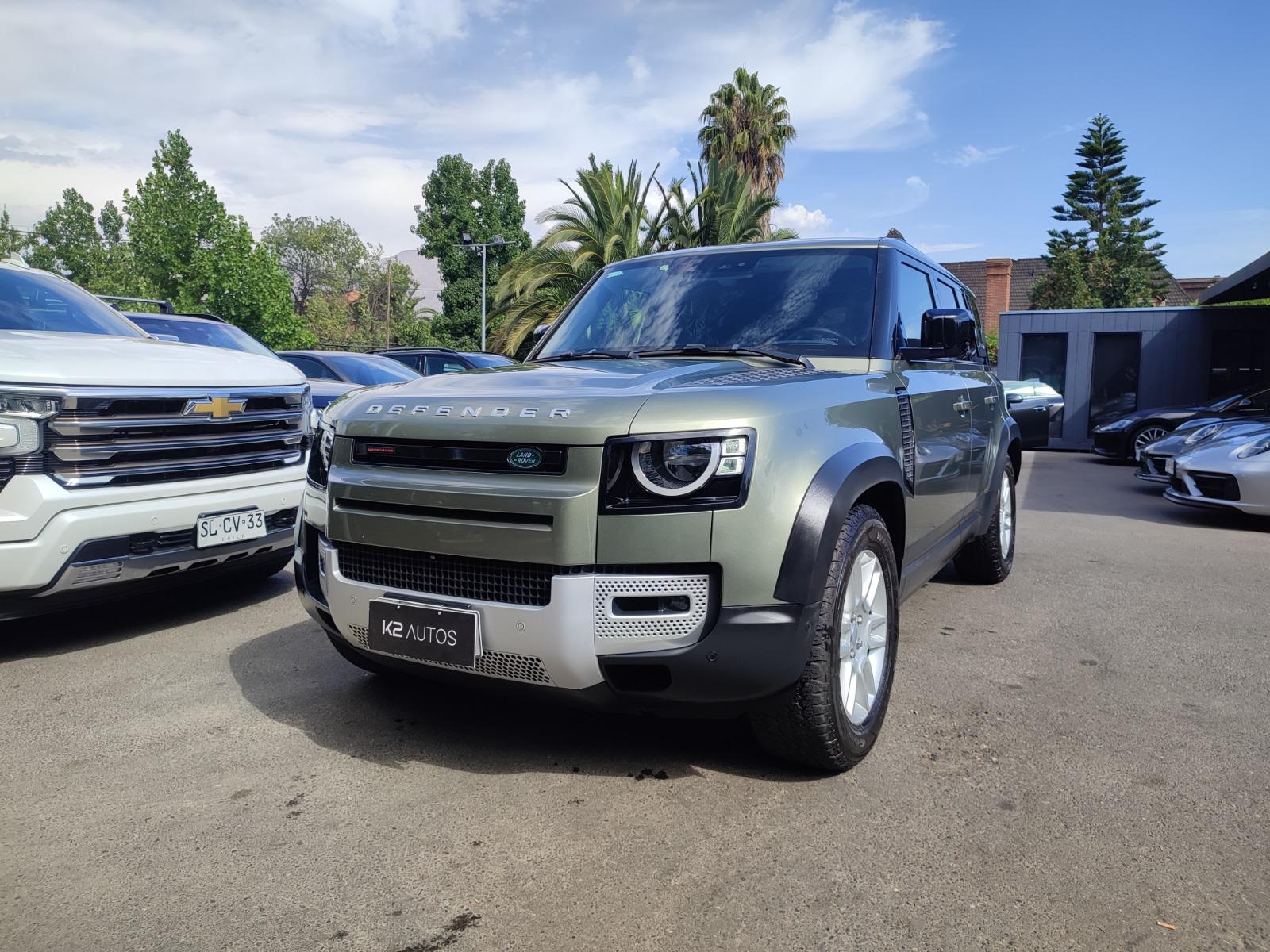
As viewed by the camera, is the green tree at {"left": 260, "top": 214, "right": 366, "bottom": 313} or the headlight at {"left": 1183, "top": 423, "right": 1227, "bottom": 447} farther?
the green tree at {"left": 260, "top": 214, "right": 366, "bottom": 313}

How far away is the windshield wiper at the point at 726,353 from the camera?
11.0ft

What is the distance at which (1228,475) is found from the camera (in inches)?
321

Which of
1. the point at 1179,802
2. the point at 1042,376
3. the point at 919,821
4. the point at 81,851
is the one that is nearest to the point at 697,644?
the point at 919,821

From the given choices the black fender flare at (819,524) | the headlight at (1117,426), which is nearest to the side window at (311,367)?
the black fender flare at (819,524)

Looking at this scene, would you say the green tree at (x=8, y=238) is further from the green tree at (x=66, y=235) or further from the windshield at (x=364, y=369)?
the windshield at (x=364, y=369)

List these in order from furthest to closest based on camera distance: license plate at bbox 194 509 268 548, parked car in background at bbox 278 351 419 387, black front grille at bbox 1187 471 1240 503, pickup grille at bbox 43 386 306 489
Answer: parked car in background at bbox 278 351 419 387, black front grille at bbox 1187 471 1240 503, license plate at bbox 194 509 268 548, pickup grille at bbox 43 386 306 489

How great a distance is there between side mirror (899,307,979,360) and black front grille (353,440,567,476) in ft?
5.82

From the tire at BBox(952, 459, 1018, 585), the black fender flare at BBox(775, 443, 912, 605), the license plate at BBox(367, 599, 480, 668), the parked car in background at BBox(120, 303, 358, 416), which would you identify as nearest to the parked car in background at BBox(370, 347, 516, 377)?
the parked car in background at BBox(120, 303, 358, 416)

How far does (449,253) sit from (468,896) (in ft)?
161

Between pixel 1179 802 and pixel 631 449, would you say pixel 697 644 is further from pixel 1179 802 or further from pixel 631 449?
pixel 1179 802

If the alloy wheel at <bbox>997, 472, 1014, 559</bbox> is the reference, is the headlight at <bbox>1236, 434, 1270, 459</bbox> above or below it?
above

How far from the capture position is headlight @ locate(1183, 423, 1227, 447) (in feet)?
32.7

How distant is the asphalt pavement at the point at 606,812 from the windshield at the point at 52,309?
174cm

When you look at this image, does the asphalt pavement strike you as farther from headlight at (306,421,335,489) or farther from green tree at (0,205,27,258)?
green tree at (0,205,27,258)
